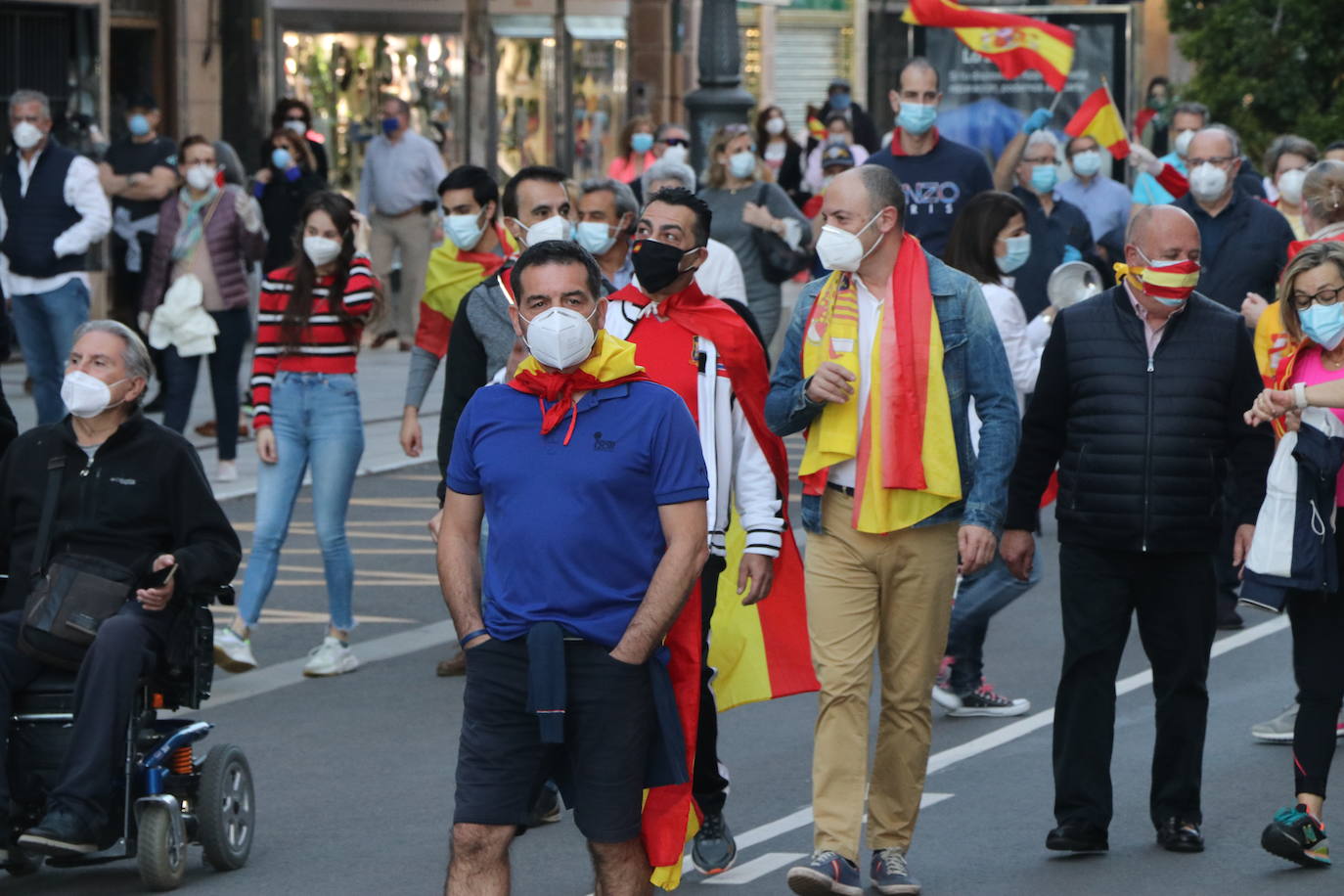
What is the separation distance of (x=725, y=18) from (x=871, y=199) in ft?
40.3

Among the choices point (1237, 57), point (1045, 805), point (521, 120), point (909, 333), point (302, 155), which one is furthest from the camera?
point (521, 120)

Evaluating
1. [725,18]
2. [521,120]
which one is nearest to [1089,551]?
[725,18]

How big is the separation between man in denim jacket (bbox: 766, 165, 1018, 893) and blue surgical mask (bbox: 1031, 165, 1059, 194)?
7197 millimetres

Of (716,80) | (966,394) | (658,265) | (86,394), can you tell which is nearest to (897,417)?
(966,394)

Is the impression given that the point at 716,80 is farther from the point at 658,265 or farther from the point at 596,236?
the point at 658,265

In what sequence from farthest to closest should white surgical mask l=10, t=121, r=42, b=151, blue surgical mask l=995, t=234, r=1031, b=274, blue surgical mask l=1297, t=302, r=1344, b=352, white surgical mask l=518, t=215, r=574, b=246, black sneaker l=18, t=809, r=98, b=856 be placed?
white surgical mask l=10, t=121, r=42, b=151, blue surgical mask l=995, t=234, r=1031, b=274, white surgical mask l=518, t=215, r=574, b=246, blue surgical mask l=1297, t=302, r=1344, b=352, black sneaker l=18, t=809, r=98, b=856

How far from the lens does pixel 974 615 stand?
9453 mm

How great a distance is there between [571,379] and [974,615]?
3.98 m

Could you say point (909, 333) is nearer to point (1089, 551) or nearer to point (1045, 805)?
point (1089, 551)

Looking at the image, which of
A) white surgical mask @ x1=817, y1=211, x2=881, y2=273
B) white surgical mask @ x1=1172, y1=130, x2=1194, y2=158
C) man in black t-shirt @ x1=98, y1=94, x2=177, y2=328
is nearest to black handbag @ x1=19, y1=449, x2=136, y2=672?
white surgical mask @ x1=817, y1=211, x2=881, y2=273

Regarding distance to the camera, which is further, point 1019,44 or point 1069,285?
point 1019,44

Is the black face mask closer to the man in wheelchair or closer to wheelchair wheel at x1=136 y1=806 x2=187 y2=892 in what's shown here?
the man in wheelchair

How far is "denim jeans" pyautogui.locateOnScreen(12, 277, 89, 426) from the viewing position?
48.7ft

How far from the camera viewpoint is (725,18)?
19.1 m
